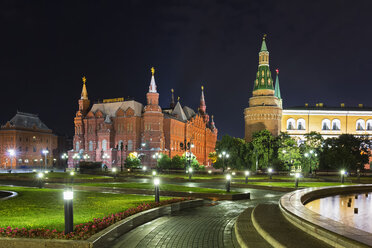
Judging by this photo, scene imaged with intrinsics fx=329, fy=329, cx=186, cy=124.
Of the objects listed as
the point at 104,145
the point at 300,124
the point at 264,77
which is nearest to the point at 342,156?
the point at 264,77

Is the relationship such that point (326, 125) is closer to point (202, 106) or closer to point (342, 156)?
point (342, 156)

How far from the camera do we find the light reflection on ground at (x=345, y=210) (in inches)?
461

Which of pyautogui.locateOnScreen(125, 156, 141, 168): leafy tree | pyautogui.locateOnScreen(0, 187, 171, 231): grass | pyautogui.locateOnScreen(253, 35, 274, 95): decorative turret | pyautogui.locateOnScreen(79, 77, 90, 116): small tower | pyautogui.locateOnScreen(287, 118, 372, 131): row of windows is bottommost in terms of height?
pyautogui.locateOnScreen(125, 156, 141, 168): leafy tree

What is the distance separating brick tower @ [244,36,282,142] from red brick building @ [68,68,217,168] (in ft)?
66.1

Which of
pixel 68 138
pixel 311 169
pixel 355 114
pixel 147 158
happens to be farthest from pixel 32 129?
pixel 355 114

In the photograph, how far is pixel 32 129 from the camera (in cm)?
9869

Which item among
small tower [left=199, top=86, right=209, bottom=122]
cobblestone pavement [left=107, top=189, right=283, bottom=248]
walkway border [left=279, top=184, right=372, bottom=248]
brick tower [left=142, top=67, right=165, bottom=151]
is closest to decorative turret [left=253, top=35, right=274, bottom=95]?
brick tower [left=142, top=67, right=165, bottom=151]

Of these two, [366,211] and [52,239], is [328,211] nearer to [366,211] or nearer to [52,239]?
[366,211]

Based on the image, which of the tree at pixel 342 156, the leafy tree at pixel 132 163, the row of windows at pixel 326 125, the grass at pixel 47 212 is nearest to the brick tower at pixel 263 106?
the row of windows at pixel 326 125

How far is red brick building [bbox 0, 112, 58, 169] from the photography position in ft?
297

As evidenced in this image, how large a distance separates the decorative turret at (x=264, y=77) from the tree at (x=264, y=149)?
23.8m

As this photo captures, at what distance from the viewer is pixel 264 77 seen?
78250 millimetres

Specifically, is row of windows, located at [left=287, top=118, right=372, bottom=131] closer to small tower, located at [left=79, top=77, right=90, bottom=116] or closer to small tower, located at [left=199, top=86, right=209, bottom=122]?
small tower, located at [left=199, top=86, right=209, bottom=122]

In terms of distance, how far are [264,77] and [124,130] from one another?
3664 cm
